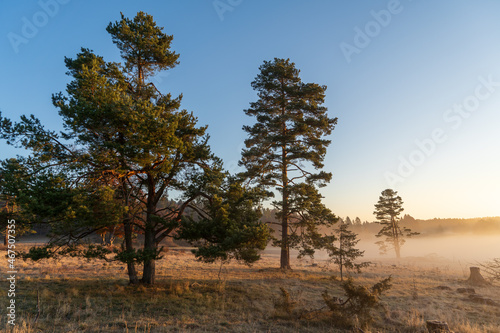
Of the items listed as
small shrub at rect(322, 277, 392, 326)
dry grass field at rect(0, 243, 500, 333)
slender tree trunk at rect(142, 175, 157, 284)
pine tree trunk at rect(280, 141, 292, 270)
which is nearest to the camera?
dry grass field at rect(0, 243, 500, 333)

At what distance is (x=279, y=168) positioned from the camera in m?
20.3

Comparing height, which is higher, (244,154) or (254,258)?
(244,154)

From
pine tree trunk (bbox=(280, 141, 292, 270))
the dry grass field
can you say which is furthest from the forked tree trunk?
pine tree trunk (bbox=(280, 141, 292, 270))

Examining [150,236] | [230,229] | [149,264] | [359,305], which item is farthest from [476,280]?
[150,236]

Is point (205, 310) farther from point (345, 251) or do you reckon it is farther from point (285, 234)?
point (345, 251)

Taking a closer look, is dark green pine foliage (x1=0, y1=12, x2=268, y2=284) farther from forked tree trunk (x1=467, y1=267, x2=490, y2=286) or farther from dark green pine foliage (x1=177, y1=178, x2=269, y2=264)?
forked tree trunk (x1=467, y1=267, x2=490, y2=286)

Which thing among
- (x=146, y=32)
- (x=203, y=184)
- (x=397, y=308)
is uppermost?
(x=146, y=32)

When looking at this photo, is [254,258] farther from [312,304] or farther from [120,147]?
[120,147]

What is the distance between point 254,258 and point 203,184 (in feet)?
14.0

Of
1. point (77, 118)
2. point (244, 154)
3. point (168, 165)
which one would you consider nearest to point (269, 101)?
point (244, 154)

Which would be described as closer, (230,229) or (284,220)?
(230,229)

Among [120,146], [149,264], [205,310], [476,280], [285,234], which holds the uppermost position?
[120,146]

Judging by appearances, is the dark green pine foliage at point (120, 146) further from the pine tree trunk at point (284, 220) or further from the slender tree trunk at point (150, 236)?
the pine tree trunk at point (284, 220)

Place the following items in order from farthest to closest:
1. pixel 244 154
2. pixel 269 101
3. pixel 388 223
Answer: pixel 388 223 → pixel 269 101 → pixel 244 154
